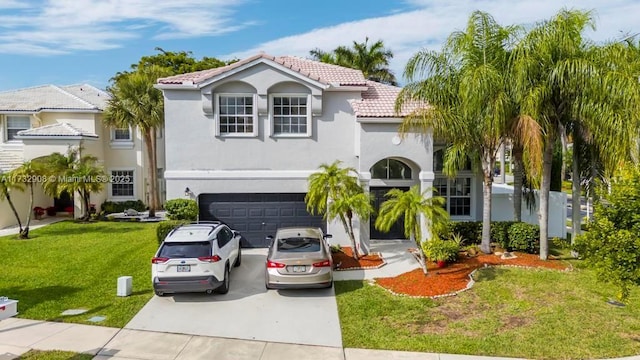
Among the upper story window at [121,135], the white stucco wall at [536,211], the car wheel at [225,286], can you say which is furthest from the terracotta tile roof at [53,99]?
the white stucco wall at [536,211]

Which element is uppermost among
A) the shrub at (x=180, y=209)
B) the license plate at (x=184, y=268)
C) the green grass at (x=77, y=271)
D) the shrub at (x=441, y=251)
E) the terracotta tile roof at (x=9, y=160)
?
the terracotta tile roof at (x=9, y=160)

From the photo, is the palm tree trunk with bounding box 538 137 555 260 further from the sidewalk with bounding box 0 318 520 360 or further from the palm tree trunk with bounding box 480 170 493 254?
the sidewalk with bounding box 0 318 520 360

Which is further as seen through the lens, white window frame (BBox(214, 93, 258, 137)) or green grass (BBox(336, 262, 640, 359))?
white window frame (BBox(214, 93, 258, 137))

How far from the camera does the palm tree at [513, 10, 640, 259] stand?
A: 12.2m

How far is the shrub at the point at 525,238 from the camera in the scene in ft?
48.8

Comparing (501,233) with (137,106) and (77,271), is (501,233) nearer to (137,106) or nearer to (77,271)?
(77,271)

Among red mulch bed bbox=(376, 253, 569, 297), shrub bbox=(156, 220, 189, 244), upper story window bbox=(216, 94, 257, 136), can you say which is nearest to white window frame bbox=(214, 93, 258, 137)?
upper story window bbox=(216, 94, 257, 136)

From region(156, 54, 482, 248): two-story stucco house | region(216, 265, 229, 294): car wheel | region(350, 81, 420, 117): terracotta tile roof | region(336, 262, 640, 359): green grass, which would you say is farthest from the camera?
region(156, 54, 482, 248): two-story stucco house

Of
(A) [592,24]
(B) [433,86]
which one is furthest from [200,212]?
(A) [592,24]

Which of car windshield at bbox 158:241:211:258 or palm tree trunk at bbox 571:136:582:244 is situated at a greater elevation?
palm tree trunk at bbox 571:136:582:244

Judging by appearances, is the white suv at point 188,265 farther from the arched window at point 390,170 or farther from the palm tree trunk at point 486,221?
Answer: the palm tree trunk at point 486,221

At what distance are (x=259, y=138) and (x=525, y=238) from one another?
409 inches

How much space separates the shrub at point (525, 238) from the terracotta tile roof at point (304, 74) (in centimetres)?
789

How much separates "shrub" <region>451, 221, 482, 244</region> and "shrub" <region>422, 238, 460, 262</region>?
2.58 meters
